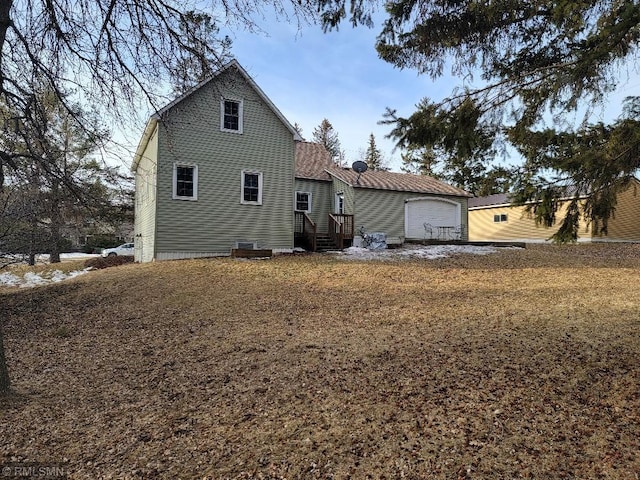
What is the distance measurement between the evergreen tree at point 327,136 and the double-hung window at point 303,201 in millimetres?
30732

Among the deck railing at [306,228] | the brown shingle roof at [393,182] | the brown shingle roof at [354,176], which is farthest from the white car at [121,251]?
the brown shingle roof at [393,182]

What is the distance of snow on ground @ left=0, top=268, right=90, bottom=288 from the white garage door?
13806mm

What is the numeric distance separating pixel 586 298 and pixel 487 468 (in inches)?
246

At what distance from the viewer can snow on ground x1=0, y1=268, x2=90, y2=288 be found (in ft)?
44.9

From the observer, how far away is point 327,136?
158ft

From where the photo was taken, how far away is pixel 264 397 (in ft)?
12.7

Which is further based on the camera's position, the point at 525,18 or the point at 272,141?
the point at 272,141

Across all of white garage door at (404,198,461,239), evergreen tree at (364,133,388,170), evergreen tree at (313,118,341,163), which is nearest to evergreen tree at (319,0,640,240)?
white garage door at (404,198,461,239)

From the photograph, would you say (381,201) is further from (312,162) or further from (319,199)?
(312,162)

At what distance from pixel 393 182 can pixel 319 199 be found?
12.3 ft

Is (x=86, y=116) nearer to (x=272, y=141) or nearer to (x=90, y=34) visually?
(x=90, y=34)

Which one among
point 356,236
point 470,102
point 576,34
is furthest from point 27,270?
point 576,34

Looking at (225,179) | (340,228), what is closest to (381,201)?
(340,228)

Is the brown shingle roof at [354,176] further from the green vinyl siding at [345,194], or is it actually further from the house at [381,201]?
the green vinyl siding at [345,194]
